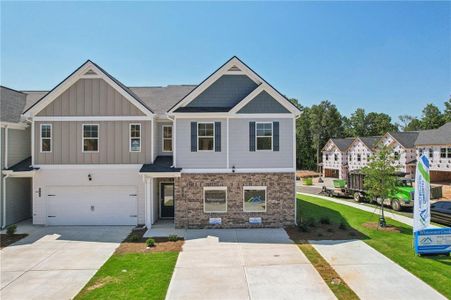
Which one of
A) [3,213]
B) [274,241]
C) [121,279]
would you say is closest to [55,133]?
[3,213]

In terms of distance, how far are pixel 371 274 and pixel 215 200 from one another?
8031 millimetres

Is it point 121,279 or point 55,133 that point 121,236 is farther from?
point 55,133

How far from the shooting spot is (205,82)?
51.6 feet

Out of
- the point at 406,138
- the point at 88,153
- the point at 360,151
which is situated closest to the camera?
the point at 88,153

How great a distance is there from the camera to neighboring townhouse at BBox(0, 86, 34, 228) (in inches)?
620

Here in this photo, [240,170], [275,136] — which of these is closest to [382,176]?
[275,136]

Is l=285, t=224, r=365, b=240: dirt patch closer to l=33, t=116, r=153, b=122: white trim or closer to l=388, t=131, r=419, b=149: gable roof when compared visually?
l=33, t=116, r=153, b=122: white trim

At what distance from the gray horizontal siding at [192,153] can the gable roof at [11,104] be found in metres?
9.59

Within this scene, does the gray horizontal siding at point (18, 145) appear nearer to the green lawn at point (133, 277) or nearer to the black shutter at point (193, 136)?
the green lawn at point (133, 277)

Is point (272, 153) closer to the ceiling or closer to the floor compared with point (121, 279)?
closer to the ceiling

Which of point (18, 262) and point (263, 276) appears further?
point (18, 262)

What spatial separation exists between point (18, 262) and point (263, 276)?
9.17 meters

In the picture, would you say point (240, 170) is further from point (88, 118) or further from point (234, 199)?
point (88, 118)

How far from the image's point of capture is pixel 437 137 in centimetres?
3772
